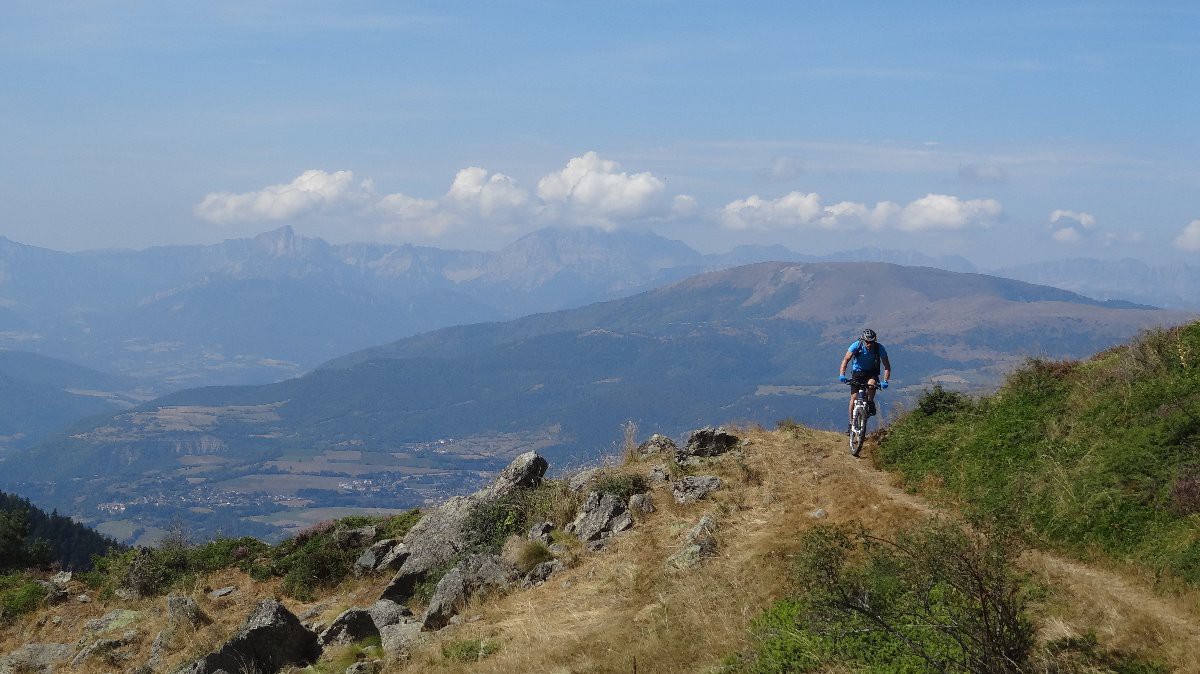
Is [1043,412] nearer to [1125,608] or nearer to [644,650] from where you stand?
[1125,608]

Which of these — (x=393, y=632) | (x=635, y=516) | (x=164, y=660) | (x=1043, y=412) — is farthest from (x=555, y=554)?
(x=1043, y=412)

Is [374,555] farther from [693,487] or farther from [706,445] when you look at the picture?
[706,445]

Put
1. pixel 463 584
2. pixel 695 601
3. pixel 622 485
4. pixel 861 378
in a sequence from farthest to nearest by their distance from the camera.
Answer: pixel 861 378 → pixel 622 485 → pixel 463 584 → pixel 695 601

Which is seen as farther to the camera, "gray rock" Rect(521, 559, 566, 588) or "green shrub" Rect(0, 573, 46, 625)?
"green shrub" Rect(0, 573, 46, 625)

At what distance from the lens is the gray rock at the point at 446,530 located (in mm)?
17516

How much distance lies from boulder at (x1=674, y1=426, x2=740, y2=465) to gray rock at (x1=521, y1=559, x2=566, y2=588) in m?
5.53

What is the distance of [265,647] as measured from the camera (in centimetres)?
1402

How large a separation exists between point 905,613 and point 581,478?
38.0 feet

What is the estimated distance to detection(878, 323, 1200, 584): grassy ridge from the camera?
1140 centimetres

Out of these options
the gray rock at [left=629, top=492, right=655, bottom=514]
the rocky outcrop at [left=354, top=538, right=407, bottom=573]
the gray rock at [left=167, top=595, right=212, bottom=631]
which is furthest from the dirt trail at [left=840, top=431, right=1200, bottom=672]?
the gray rock at [left=167, top=595, right=212, bottom=631]

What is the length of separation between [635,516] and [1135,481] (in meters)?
8.22

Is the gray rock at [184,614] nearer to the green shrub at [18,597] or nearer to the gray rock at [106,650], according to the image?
the gray rock at [106,650]

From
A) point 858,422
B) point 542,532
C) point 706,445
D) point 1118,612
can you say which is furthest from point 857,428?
point 1118,612

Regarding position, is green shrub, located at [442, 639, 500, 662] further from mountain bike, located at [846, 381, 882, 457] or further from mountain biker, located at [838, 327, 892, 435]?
mountain biker, located at [838, 327, 892, 435]
